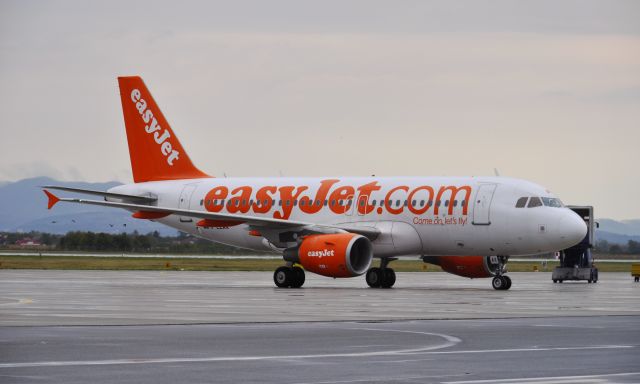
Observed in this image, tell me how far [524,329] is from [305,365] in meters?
7.50

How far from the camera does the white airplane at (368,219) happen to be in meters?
43.3

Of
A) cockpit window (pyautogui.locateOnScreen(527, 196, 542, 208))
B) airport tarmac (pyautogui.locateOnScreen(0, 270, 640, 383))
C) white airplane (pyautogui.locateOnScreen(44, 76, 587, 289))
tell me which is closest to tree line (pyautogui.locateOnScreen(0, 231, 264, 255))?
white airplane (pyautogui.locateOnScreen(44, 76, 587, 289))

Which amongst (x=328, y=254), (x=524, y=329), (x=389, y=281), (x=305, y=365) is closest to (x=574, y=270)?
(x=389, y=281)

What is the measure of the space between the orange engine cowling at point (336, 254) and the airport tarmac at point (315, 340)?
7.46 m

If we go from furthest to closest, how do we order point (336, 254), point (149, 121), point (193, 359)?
point (149, 121), point (336, 254), point (193, 359)

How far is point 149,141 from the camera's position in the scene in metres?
54.8

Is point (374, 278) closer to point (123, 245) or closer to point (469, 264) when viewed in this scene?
point (469, 264)

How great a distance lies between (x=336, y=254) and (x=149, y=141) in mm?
15031

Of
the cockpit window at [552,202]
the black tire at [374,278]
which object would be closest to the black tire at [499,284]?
the cockpit window at [552,202]

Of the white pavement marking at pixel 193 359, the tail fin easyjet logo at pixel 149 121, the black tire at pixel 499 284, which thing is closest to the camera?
the white pavement marking at pixel 193 359

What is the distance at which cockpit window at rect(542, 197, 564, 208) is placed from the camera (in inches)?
1726

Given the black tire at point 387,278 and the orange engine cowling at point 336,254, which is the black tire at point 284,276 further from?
the black tire at point 387,278

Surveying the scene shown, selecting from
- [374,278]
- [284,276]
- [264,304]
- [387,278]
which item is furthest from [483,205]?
[264,304]

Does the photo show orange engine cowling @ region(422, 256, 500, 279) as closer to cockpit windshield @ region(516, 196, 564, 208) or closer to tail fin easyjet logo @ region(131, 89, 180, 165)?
cockpit windshield @ region(516, 196, 564, 208)
